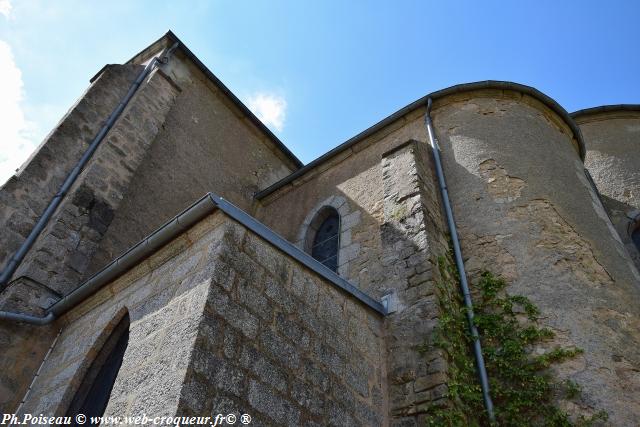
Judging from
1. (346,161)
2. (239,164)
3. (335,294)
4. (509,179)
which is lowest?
(335,294)

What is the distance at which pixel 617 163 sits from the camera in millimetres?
7617

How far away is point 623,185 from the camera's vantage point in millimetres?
7285

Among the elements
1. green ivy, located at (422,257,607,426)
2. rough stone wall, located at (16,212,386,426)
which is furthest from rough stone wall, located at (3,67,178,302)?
green ivy, located at (422,257,607,426)

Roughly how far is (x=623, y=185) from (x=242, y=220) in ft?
21.1

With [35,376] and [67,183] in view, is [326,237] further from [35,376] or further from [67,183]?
[35,376]

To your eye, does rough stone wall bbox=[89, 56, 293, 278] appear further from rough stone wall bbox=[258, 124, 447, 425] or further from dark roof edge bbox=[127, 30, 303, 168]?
rough stone wall bbox=[258, 124, 447, 425]

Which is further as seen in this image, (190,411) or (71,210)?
(71,210)

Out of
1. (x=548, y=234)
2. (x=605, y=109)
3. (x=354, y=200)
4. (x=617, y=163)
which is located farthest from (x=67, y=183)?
(x=605, y=109)

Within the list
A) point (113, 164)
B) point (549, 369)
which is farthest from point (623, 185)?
point (113, 164)

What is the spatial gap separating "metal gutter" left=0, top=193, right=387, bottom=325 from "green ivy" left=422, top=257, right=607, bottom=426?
65 cm

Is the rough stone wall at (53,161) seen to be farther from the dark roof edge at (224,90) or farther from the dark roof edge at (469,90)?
the dark roof edge at (469,90)

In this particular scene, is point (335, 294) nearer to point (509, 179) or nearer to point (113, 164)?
point (509, 179)

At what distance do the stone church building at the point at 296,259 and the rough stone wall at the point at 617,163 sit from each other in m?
0.04

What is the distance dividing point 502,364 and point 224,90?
6.64 metres
